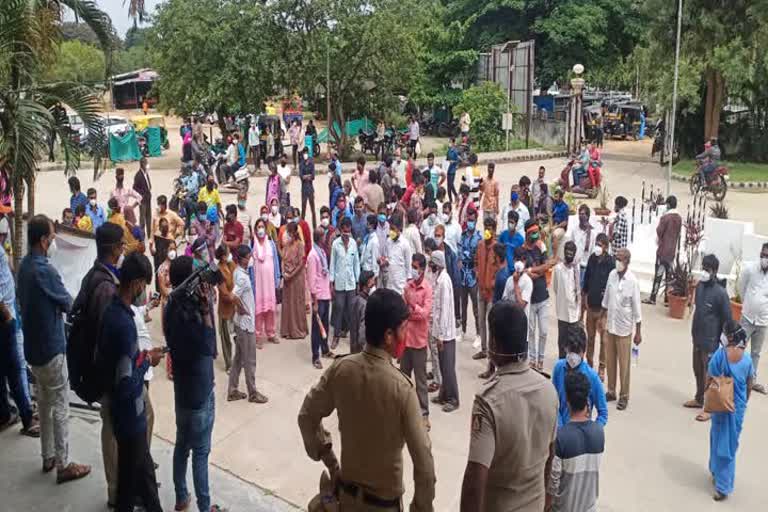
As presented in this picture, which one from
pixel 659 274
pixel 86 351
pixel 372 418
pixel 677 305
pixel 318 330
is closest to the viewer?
pixel 372 418

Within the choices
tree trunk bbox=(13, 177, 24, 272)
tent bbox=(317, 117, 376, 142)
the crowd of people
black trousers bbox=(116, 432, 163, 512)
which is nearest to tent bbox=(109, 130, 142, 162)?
tent bbox=(317, 117, 376, 142)

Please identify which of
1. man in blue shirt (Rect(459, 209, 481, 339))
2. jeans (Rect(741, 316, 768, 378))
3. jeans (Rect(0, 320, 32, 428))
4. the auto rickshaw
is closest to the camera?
jeans (Rect(0, 320, 32, 428))

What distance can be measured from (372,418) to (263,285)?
617 cm

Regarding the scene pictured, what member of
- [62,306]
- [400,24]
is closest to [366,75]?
[400,24]

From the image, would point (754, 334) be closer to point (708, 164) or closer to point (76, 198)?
point (76, 198)

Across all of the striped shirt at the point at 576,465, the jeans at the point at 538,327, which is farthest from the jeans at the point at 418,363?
the striped shirt at the point at 576,465

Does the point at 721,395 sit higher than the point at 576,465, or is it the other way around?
the point at 576,465

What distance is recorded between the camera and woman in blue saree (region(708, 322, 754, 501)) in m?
5.96

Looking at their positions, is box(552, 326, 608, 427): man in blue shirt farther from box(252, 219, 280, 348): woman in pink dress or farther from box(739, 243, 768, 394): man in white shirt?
box(252, 219, 280, 348): woman in pink dress

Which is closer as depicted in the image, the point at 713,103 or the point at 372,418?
the point at 372,418

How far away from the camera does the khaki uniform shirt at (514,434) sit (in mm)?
3090

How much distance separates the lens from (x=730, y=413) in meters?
5.93

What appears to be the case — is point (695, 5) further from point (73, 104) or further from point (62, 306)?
point (62, 306)

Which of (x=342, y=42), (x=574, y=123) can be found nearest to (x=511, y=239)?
(x=342, y=42)
